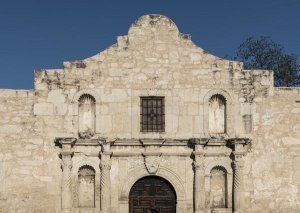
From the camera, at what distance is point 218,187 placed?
16297 mm

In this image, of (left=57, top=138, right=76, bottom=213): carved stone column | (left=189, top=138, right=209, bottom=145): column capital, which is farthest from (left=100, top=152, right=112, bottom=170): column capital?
(left=189, top=138, right=209, bottom=145): column capital

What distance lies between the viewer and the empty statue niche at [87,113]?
1638cm

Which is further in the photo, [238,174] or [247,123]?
[247,123]

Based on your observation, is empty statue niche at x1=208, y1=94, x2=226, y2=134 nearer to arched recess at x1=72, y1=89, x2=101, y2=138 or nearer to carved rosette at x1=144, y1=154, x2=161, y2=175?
carved rosette at x1=144, y1=154, x2=161, y2=175

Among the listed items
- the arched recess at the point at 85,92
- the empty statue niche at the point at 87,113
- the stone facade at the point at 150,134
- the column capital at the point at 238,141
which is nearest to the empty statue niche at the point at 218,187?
the stone facade at the point at 150,134

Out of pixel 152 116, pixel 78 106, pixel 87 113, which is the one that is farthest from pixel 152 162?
pixel 78 106

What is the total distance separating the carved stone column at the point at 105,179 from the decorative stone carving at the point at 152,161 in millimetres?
1154

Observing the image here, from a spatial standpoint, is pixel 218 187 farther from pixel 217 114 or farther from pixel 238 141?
pixel 217 114

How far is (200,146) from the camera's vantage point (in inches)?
628

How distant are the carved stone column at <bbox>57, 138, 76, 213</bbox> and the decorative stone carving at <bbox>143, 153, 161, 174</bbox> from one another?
7.47ft

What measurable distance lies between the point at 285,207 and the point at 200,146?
3.20m

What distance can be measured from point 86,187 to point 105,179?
818mm

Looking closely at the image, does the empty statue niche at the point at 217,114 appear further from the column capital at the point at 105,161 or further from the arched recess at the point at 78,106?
the arched recess at the point at 78,106

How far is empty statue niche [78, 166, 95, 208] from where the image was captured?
16078mm
